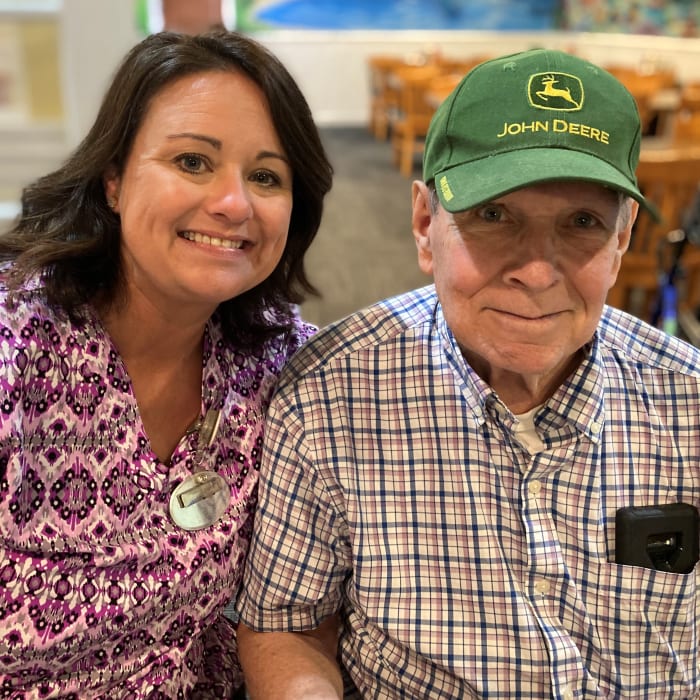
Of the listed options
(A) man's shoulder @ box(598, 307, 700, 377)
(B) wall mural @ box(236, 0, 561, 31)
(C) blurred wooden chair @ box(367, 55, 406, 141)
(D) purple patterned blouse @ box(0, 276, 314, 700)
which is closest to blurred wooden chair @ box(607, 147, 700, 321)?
(A) man's shoulder @ box(598, 307, 700, 377)

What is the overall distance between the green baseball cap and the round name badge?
596mm

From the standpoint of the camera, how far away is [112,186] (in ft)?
4.25

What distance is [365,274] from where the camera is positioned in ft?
16.2

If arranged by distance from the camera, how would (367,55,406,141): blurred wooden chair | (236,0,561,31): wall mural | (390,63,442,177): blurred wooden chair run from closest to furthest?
(390,63,442,177): blurred wooden chair
(367,55,406,141): blurred wooden chair
(236,0,561,31): wall mural

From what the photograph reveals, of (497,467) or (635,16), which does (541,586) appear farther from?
(635,16)

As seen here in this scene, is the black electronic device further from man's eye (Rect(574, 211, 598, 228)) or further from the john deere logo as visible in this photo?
the john deere logo

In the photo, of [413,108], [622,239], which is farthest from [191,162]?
[413,108]

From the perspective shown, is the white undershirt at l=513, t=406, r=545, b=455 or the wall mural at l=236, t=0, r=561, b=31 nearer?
the white undershirt at l=513, t=406, r=545, b=455

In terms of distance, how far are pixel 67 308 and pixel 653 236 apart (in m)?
3.15

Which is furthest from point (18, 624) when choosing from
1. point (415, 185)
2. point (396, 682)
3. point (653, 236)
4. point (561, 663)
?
point (653, 236)

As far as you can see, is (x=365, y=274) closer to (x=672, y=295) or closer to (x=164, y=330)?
(x=672, y=295)

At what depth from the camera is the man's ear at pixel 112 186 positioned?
127 centimetres

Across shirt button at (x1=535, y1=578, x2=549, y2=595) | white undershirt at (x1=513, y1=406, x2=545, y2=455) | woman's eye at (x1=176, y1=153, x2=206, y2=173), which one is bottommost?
shirt button at (x1=535, y1=578, x2=549, y2=595)

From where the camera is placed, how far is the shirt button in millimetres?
1153
